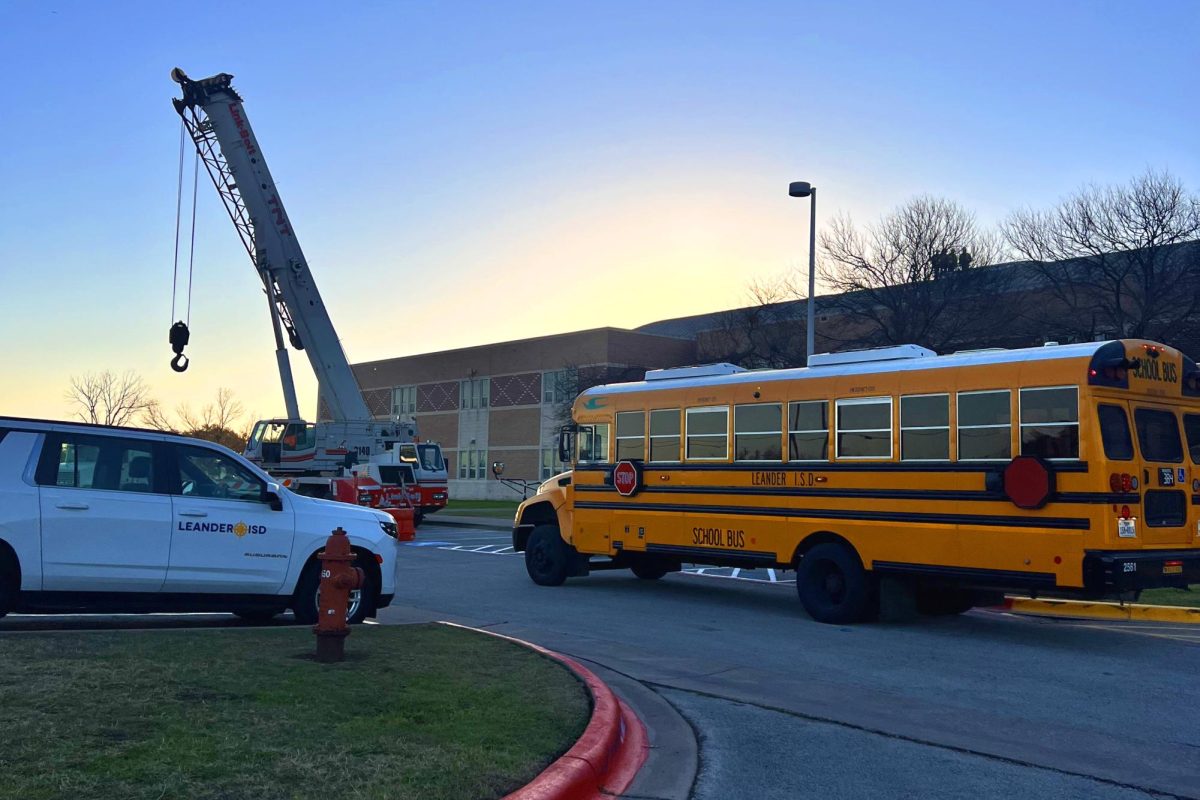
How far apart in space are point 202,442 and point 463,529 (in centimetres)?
2242

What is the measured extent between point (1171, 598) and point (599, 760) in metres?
11.1

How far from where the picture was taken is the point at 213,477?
9.84 meters

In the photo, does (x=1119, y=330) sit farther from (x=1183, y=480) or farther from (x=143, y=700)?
(x=143, y=700)

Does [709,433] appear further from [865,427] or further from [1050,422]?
[1050,422]

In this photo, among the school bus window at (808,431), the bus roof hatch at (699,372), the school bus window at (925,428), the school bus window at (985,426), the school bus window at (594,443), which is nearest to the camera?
the school bus window at (985,426)

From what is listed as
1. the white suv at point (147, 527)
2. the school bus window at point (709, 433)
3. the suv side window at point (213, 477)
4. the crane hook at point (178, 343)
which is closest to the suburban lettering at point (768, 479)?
the school bus window at point (709, 433)

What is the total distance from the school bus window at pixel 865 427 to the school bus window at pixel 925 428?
20 cm

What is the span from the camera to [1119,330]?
106 feet

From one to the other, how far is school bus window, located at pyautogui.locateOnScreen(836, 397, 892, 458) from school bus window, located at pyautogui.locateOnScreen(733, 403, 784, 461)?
2.94 ft

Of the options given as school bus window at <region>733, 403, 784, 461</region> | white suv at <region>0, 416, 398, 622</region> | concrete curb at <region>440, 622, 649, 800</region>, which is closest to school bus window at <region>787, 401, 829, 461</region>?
school bus window at <region>733, 403, 784, 461</region>

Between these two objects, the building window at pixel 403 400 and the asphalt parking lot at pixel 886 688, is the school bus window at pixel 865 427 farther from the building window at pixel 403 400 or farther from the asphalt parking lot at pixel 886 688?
the building window at pixel 403 400

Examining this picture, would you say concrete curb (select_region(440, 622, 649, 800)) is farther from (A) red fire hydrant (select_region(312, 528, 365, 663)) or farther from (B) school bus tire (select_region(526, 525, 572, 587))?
(B) school bus tire (select_region(526, 525, 572, 587))

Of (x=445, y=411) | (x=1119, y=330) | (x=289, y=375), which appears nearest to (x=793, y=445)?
(x=289, y=375)

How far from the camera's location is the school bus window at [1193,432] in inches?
449
